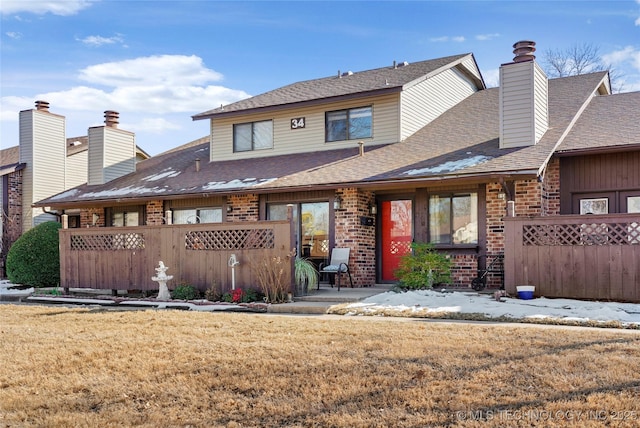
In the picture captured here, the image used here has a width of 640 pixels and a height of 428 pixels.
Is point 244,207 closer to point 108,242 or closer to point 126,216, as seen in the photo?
point 108,242

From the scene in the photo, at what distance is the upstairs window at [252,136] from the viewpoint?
16984mm

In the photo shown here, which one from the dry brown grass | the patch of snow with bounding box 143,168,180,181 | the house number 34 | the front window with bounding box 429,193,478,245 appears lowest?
the dry brown grass

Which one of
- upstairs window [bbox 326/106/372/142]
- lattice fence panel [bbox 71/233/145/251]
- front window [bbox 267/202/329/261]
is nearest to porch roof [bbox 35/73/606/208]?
upstairs window [bbox 326/106/372/142]

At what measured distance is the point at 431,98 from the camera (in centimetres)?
1673

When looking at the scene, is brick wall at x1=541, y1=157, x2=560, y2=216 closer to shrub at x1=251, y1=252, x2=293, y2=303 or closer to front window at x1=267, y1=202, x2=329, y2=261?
front window at x1=267, y1=202, x2=329, y2=261

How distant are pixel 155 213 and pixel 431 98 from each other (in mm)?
8083

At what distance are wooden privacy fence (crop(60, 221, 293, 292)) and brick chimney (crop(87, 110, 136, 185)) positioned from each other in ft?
16.8

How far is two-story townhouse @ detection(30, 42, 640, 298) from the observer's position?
1259cm

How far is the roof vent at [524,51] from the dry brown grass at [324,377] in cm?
749

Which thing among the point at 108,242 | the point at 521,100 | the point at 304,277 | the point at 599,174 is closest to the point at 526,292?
the point at 599,174

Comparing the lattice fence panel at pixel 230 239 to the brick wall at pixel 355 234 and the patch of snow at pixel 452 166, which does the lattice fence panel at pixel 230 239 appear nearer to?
the brick wall at pixel 355 234

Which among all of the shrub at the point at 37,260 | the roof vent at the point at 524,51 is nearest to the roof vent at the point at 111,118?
the shrub at the point at 37,260

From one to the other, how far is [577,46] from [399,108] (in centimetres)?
1625

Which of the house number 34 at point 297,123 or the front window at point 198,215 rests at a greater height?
the house number 34 at point 297,123
